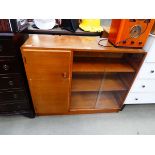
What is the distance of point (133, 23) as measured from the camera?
1128mm

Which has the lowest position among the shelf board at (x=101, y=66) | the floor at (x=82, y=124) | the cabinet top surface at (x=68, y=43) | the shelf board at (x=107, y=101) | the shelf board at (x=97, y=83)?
the floor at (x=82, y=124)

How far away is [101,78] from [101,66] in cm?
27

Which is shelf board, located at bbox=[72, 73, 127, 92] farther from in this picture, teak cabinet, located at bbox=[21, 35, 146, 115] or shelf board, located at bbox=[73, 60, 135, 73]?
shelf board, located at bbox=[73, 60, 135, 73]

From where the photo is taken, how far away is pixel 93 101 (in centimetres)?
181

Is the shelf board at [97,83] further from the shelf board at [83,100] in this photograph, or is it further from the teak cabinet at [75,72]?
the shelf board at [83,100]

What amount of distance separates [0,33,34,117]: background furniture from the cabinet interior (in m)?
0.49

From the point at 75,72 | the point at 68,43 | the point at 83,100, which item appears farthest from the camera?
the point at 83,100

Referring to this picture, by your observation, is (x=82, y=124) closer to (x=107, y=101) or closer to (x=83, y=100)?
(x=83, y=100)

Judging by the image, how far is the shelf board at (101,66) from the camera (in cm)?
141

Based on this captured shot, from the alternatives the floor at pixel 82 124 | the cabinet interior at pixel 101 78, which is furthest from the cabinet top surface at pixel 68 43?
the floor at pixel 82 124

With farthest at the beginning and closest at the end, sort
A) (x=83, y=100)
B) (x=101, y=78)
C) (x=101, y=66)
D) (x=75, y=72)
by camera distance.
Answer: (x=83, y=100)
(x=101, y=78)
(x=75, y=72)
(x=101, y=66)

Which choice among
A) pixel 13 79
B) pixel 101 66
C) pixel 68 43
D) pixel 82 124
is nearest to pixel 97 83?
pixel 101 66

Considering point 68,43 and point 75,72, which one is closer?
point 68,43

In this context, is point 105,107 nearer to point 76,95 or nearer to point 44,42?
point 76,95
